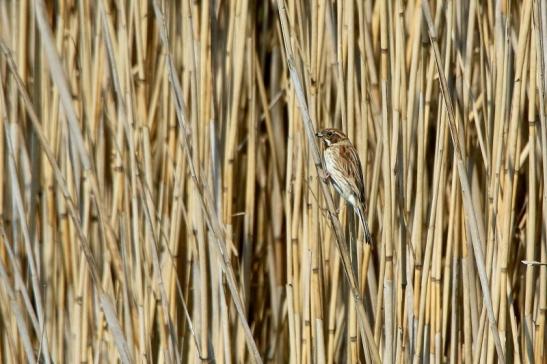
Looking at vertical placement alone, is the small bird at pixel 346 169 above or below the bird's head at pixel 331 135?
below

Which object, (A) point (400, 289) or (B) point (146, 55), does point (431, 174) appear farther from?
(B) point (146, 55)

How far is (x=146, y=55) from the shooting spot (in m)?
3.08

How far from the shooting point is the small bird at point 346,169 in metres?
2.83

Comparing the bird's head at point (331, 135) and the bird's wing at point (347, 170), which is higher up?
the bird's head at point (331, 135)

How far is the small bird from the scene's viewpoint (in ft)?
9.28

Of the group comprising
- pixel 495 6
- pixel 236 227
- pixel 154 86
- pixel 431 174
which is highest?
pixel 495 6

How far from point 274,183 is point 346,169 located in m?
0.43

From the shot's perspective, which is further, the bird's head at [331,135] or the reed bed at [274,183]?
the bird's head at [331,135]

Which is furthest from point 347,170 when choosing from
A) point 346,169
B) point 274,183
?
point 274,183

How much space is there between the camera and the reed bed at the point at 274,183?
2492mm

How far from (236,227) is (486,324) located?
1.11 m

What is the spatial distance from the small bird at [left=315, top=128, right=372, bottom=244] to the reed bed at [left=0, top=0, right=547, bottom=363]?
4cm

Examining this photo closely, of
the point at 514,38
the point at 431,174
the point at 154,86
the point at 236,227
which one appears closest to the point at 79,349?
the point at 236,227

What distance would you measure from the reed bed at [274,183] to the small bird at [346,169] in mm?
42
